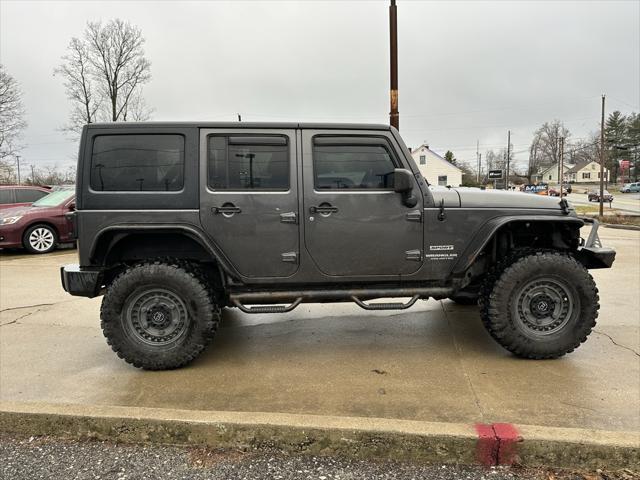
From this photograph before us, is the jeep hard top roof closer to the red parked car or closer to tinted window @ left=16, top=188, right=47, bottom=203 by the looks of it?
the red parked car

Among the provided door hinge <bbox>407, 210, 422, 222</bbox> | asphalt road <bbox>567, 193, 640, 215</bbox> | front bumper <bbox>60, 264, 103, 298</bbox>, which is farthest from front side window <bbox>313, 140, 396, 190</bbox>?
asphalt road <bbox>567, 193, 640, 215</bbox>

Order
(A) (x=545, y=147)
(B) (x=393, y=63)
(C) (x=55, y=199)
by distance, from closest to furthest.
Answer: (B) (x=393, y=63) < (C) (x=55, y=199) < (A) (x=545, y=147)

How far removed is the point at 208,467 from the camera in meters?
2.55

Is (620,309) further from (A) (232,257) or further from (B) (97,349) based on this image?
(B) (97,349)

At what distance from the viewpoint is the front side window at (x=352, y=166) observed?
3.71 m

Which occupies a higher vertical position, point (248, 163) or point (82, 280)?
point (248, 163)

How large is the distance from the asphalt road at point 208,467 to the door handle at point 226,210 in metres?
1.66

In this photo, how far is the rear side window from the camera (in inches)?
458

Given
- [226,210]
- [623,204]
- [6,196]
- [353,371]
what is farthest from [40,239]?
[623,204]

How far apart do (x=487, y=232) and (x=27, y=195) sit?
469 inches

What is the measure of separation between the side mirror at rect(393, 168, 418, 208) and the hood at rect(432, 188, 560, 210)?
0.22 meters

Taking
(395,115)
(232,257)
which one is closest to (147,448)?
(232,257)

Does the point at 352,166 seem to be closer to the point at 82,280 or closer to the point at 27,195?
the point at 82,280

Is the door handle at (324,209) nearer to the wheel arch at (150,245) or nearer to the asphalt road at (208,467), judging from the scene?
the wheel arch at (150,245)
